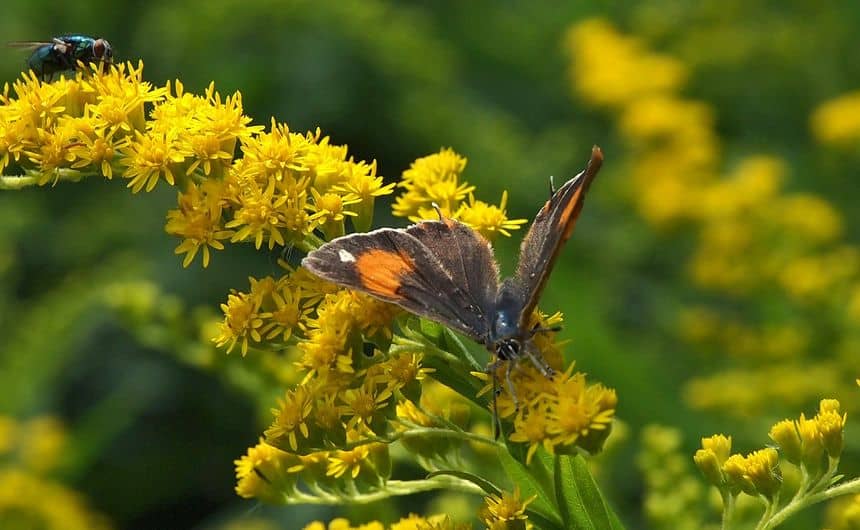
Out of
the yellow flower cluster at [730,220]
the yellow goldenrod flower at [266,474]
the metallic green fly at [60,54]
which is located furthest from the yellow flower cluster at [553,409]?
the yellow flower cluster at [730,220]

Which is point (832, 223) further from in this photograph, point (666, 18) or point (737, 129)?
point (666, 18)

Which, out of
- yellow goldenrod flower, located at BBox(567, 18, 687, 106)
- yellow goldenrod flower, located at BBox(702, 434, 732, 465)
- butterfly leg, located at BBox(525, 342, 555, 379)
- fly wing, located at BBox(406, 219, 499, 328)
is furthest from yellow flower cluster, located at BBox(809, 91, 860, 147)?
butterfly leg, located at BBox(525, 342, 555, 379)

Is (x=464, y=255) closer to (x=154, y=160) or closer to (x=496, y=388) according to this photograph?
(x=496, y=388)

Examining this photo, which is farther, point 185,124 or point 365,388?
point 185,124

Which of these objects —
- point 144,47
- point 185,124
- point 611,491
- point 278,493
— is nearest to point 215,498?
point 611,491

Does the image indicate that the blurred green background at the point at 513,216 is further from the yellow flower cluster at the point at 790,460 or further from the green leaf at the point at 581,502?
the green leaf at the point at 581,502

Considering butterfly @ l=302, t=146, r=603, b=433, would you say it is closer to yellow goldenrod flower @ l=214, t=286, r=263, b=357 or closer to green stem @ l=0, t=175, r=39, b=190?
yellow goldenrod flower @ l=214, t=286, r=263, b=357
